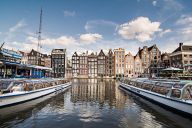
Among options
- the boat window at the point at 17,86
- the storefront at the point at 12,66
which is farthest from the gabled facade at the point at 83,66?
the boat window at the point at 17,86

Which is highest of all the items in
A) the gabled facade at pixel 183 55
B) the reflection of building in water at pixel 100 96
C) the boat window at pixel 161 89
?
the gabled facade at pixel 183 55

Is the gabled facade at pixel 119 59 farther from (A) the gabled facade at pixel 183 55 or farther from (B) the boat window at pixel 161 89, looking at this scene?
(B) the boat window at pixel 161 89

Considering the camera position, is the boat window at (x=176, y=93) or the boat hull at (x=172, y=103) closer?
the boat hull at (x=172, y=103)

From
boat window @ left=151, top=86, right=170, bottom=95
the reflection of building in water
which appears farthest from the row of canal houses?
boat window @ left=151, top=86, right=170, bottom=95

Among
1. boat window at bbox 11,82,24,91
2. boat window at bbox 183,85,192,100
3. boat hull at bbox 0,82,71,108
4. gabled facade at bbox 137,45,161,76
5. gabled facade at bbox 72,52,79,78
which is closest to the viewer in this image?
boat window at bbox 183,85,192,100

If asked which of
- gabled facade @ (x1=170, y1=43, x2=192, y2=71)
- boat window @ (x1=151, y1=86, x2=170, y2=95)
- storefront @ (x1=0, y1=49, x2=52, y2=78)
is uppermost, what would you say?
gabled facade @ (x1=170, y1=43, x2=192, y2=71)

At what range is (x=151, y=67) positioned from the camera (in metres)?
116

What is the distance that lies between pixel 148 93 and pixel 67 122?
57.1 feet

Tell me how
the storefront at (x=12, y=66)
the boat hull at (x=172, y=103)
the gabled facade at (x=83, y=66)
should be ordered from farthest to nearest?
1. the gabled facade at (x=83, y=66)
2. the storefront at (x=12, y=66)
3. the boat hull at (x=172, y=103)

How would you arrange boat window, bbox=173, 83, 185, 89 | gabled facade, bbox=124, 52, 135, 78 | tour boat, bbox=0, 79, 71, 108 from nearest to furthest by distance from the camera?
boat window, bbox=173, 83, 185, 89
tour boat, bbox=0, 79, 71, 108
gabled facade, bbox=124, 52, 135, 78

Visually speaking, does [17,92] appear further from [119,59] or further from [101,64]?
[101,64]

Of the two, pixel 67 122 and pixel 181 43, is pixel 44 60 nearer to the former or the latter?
pixel 181 43

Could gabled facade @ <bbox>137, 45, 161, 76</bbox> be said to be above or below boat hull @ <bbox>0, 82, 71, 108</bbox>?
above

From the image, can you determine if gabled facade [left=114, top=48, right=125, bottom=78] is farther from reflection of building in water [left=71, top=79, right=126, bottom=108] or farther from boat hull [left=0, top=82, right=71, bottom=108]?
boat hull [left=0, top=82, right=71, bottom=108]
